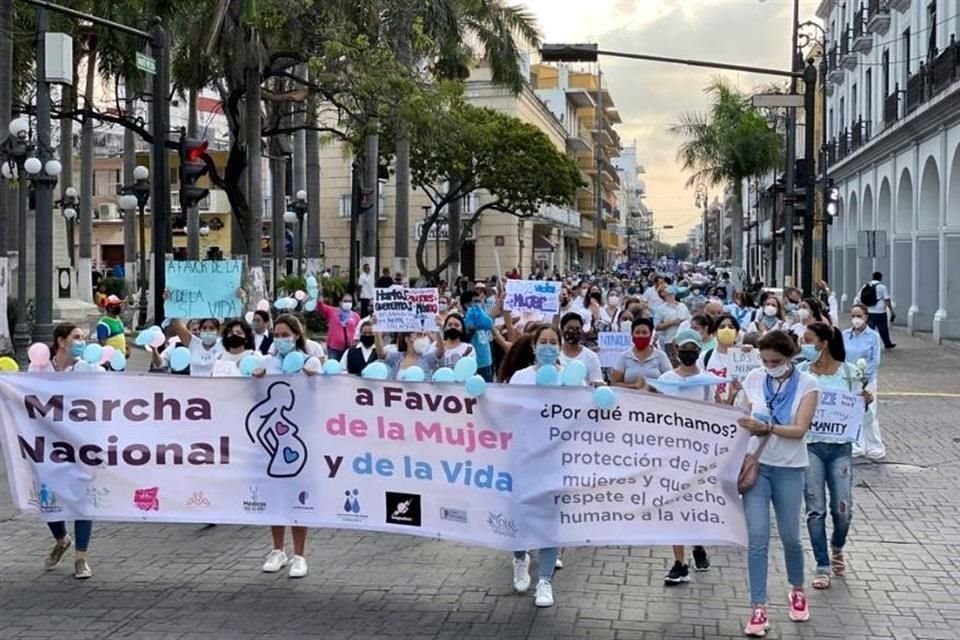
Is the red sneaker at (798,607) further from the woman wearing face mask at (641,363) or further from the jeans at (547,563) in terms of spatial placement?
the woman wearing face mask at (641,363)

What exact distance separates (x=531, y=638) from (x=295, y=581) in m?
1.82

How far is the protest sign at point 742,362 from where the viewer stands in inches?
341

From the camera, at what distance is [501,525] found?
20.8ft

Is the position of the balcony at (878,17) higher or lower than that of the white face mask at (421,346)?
higher

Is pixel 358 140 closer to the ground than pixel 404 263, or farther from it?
farther from it

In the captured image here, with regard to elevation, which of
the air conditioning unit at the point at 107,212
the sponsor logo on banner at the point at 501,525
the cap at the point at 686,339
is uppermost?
the air conditioning unit at the point at 107,212

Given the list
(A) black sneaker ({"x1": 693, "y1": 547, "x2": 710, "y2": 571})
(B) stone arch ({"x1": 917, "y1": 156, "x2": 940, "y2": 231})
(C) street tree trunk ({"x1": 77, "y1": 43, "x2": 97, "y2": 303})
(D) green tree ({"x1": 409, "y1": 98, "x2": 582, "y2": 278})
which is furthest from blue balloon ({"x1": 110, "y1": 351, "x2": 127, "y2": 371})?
(D) green tree ({"x1": 409, "y1": 98, "x2": 582, "y2": 278})

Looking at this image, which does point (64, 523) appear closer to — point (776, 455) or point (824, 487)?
point (776, 455)

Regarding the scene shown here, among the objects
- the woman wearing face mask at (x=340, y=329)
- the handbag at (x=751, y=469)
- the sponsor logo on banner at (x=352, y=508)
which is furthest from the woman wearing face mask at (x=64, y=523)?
the woman wearing face mask at (x=340, y=329)

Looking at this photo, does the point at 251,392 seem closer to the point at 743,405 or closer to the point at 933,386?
the point at 743,405

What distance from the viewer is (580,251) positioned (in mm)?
94938

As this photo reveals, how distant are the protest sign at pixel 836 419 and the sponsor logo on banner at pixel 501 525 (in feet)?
6.36

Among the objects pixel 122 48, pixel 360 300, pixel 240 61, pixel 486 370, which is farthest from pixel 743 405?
pixel 122 48

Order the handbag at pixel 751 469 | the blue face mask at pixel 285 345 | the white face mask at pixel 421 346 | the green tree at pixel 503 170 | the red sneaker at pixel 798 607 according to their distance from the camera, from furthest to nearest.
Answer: the green tree at pixel 503 170 < the white face mask at pixel 421 346 < the blue face mask at pixel 285 345 < the red sneaker at pixel 798 607 < the handbag at pixel 751 469
